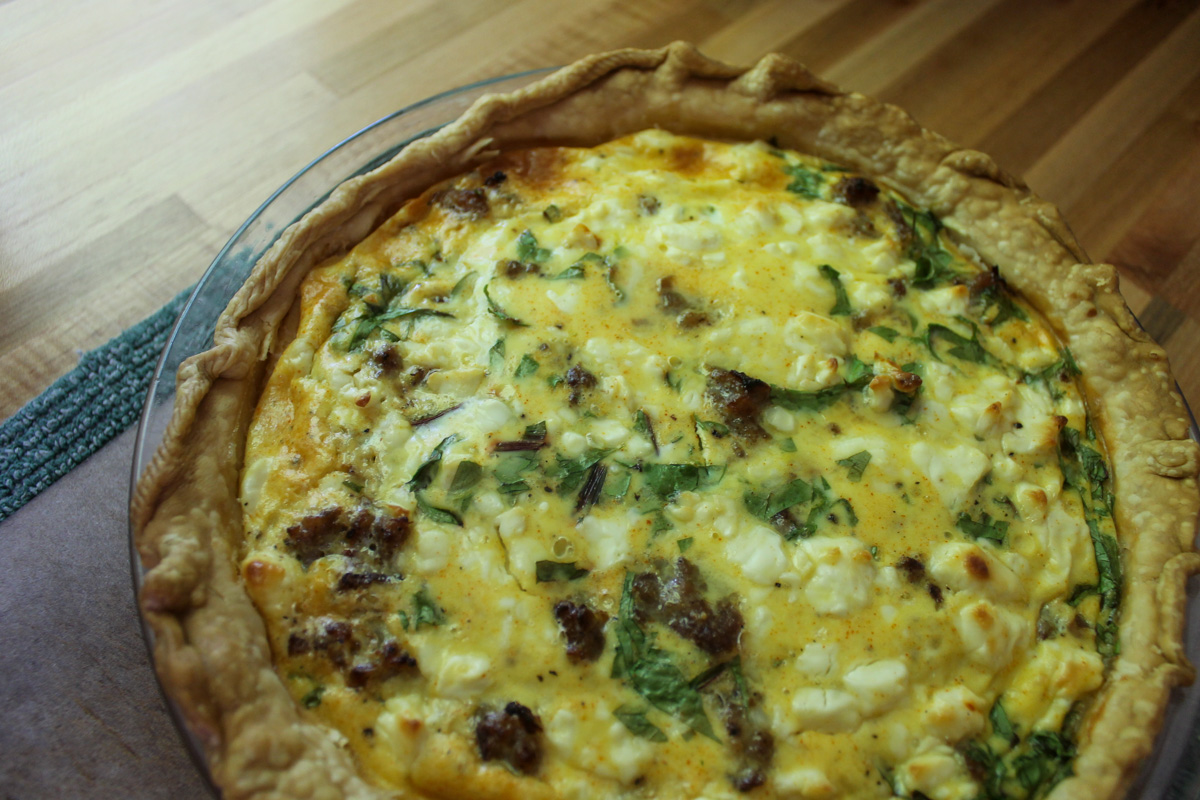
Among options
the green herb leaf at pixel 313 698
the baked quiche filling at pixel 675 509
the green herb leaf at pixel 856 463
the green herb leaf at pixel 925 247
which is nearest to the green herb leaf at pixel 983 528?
the baked quiche filling at pixel 675 509

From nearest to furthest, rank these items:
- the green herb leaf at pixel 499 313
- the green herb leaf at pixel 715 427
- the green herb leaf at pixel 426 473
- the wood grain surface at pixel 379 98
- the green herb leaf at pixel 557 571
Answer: the green herb leaf at pixel 557 571 < the green herb leaf at pixel 426 473 < the green herb leaf at pixel 715 427 < the green herb leaf at pixel 499 313 < the wood grain surface at pixel 379 98

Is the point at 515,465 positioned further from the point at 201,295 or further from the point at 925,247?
the point at 925,247

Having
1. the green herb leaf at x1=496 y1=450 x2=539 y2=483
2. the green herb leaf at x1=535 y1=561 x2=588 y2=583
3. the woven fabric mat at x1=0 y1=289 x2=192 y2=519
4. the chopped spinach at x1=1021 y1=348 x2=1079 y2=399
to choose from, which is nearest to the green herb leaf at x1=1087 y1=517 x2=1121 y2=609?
the chopped spinach at x1=1021 y1=348 x2=1079 y2=399

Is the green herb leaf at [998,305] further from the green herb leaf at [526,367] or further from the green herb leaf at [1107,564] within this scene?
the green herb leaf at [526,367]

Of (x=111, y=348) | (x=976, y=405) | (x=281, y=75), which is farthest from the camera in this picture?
(x=281, y=75)

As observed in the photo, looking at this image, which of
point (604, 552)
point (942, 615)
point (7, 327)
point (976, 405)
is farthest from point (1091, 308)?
point (7, 327)

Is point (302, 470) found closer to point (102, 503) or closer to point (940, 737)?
point (102, 503)

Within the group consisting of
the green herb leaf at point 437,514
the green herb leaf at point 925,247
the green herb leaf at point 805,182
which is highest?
the green herb leaf at point 805,182
